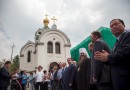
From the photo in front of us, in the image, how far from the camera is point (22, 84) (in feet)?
44.3

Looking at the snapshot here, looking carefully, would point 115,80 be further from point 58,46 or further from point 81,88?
point 58,46

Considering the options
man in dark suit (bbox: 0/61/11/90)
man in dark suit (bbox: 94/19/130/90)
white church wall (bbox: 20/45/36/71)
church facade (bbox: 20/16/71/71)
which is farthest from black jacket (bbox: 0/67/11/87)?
white church wall (bbox: 20/45/36/71)

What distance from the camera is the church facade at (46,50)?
30.2 m

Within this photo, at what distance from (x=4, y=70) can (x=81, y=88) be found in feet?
12.3

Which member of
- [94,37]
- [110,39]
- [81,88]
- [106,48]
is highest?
[110,39]

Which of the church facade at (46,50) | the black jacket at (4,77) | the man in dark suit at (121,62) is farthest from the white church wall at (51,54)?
the man in dark suit at (121,62)

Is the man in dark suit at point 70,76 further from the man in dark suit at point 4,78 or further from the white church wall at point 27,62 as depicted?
the white church wall at point 27,62

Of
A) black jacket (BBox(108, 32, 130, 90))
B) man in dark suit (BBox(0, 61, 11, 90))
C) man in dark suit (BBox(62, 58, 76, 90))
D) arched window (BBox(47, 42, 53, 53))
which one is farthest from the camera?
arched window (BBox(47, 42, 53, 53))

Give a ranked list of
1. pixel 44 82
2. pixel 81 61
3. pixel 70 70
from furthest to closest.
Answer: pixel 44 82 → pixel 70 70 → pixel 81 61

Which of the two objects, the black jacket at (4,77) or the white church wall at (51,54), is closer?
the black jacket at (4,77)

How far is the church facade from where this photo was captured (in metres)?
30.2

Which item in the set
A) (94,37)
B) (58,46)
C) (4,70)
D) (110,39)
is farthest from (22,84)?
(58,46)

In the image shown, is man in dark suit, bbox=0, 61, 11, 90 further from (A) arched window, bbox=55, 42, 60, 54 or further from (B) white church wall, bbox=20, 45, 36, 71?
(A) arched window, bbox=55, 42, 60, 54

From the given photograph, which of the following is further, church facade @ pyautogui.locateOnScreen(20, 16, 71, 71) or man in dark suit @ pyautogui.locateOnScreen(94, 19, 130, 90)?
church facade @ pyautogui.locateOnScreen(20, 16, 71, 71)
